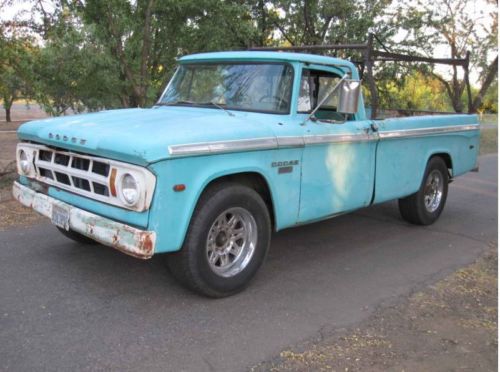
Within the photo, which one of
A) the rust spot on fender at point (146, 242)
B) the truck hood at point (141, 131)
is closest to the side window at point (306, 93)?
the truck hood at point (141, 131)

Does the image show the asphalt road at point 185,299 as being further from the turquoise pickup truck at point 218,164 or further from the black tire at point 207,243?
the turquoise pickup truck at point 218,164

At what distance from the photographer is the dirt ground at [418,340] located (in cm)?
328

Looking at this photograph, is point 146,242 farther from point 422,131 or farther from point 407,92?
point 407,92

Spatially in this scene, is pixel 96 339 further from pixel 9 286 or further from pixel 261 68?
pixel 261 68

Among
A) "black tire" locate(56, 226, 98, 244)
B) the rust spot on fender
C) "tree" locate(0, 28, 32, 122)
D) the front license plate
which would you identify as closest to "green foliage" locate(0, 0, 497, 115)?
"tree" locate(0, 28, 32, 122)

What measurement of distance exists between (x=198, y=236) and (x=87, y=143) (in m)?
1.02

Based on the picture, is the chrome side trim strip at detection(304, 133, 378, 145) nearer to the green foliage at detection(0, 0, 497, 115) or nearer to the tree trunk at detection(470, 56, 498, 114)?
the green foliage at detection(0, 0, 497, 115)

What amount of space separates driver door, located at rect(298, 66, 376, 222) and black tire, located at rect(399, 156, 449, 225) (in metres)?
1.28

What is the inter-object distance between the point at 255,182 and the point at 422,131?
2.57 m

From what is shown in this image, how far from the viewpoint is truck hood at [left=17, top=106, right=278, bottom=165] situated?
138 inches

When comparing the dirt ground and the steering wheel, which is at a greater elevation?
the steering wheel

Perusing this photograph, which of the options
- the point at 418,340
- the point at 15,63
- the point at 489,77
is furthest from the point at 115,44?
the point at 489,77

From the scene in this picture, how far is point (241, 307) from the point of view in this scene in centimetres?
403

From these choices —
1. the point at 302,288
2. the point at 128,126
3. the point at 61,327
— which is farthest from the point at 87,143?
the point at 302,288
